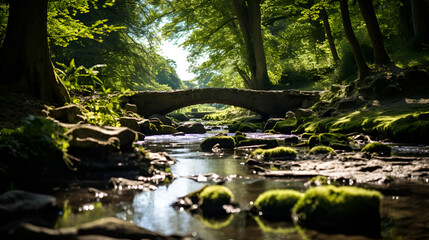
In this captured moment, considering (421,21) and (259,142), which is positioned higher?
(421,21)

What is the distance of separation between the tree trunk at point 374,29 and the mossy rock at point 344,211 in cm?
1415

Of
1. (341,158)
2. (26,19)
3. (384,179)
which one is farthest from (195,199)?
(26,19)

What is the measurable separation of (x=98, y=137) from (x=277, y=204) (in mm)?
3307

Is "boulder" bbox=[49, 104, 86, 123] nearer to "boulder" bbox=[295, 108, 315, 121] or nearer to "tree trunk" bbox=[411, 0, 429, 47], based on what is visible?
"boulder" bbox=[295, 108, 315, 121]

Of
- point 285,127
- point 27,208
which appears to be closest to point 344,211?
point 27,208

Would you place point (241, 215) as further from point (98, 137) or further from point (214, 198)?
point (98, 137)

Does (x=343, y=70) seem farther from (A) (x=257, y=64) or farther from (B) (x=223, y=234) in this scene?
(B) (x=223, y=234)

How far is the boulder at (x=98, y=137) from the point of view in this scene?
5453 mm

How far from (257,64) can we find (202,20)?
22.6ft

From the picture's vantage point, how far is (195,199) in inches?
163

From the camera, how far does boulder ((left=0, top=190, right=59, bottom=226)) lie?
3377 millimetres

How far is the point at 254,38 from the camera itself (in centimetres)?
2719

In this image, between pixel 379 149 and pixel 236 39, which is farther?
pixel 236 39

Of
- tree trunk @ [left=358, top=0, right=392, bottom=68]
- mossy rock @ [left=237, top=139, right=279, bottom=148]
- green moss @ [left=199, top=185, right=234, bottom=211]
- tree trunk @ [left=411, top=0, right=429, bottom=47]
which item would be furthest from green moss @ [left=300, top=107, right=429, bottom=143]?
green moss @ [left=199, top=185, right=234, bottom=211]
